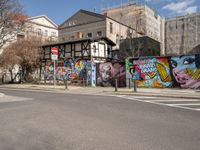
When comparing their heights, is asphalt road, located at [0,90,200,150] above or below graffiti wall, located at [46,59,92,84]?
below

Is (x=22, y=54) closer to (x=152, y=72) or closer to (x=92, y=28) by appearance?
(x=152, y=72)

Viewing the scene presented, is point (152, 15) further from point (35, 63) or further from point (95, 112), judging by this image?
point (95, 112)

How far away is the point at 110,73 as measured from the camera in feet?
69.8

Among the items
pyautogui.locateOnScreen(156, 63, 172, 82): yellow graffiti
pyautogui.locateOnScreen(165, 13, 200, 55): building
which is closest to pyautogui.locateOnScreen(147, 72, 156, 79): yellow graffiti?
pyautogui.locateOnScreen(156, 63, 172, 82): yellow graffiti

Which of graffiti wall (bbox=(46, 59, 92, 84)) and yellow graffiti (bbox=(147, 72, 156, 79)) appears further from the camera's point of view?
graffiti wall (bbox=(46, 59, 92, 84))

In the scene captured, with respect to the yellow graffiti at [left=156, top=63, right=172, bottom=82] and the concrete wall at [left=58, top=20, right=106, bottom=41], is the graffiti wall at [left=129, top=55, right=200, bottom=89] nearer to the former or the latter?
the yellow graffiti at [left=156, top=63, right=172, bottom=82]

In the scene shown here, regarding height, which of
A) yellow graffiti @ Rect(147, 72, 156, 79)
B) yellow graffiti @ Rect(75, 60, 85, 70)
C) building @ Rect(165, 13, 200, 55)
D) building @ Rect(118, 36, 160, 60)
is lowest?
yellow graffiti @ Rect(147, 72, 156, 79)

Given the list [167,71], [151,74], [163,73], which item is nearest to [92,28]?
[151,74]

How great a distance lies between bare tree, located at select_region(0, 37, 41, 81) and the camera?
2613 cm

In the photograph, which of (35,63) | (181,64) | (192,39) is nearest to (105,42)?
(35,63)

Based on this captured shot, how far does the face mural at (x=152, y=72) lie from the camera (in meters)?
18.0

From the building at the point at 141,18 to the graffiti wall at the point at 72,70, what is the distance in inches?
1087

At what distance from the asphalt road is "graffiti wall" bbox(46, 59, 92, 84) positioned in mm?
14653

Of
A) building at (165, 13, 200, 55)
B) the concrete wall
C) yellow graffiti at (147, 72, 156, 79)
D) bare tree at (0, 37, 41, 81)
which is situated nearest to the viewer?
yellow graffiti at (147, 72, 156, 79)
